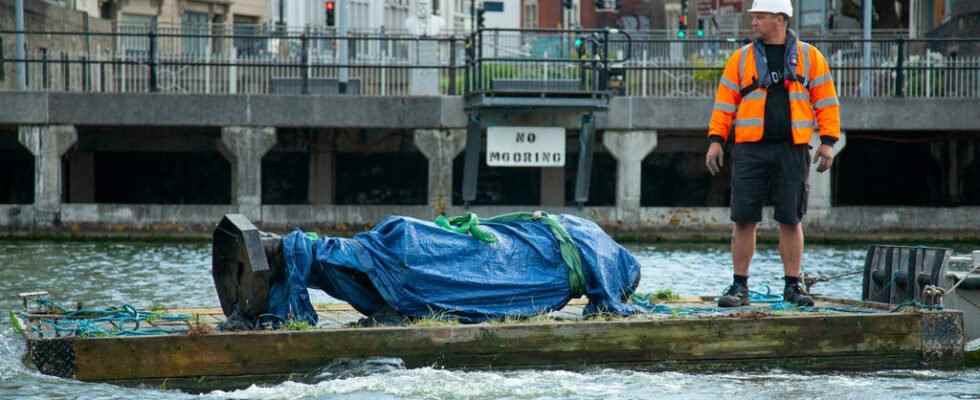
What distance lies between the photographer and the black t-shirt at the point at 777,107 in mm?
12492

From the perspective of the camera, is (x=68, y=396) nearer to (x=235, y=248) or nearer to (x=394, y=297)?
(x=235, y=248)

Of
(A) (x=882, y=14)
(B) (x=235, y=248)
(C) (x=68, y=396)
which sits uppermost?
(A) (x=882, y=14)

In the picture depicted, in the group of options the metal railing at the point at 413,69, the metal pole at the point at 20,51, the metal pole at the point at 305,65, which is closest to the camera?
the metal pole at the point at 305,65

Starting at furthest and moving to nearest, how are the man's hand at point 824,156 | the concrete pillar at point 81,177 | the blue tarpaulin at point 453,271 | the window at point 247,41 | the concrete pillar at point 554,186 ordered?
1. the concrete pillar at point 554,186
2. the concrete pillar at point 81,177
3. the window at point 247,41
4. the man's hand at point 824,156
5. the blue tarpaulin at point 453,271

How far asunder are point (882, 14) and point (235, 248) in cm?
3563

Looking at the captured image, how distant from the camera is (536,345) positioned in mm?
11484

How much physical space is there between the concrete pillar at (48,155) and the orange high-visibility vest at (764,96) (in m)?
17.6

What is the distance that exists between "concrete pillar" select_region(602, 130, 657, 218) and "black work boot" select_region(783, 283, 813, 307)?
15.6 meters

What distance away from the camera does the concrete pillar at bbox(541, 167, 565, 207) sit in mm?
33781

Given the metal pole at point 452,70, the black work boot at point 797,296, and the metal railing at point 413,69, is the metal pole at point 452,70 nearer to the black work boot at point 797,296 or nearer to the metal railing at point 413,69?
the metal railing at point 413,69

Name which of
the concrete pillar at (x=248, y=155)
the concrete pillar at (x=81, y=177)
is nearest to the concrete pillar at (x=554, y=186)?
the concrete pillar at (x=248, y=155)

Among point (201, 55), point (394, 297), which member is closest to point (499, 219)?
point (394, 297)

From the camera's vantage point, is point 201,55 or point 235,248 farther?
point 201,55

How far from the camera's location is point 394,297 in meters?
11.6
